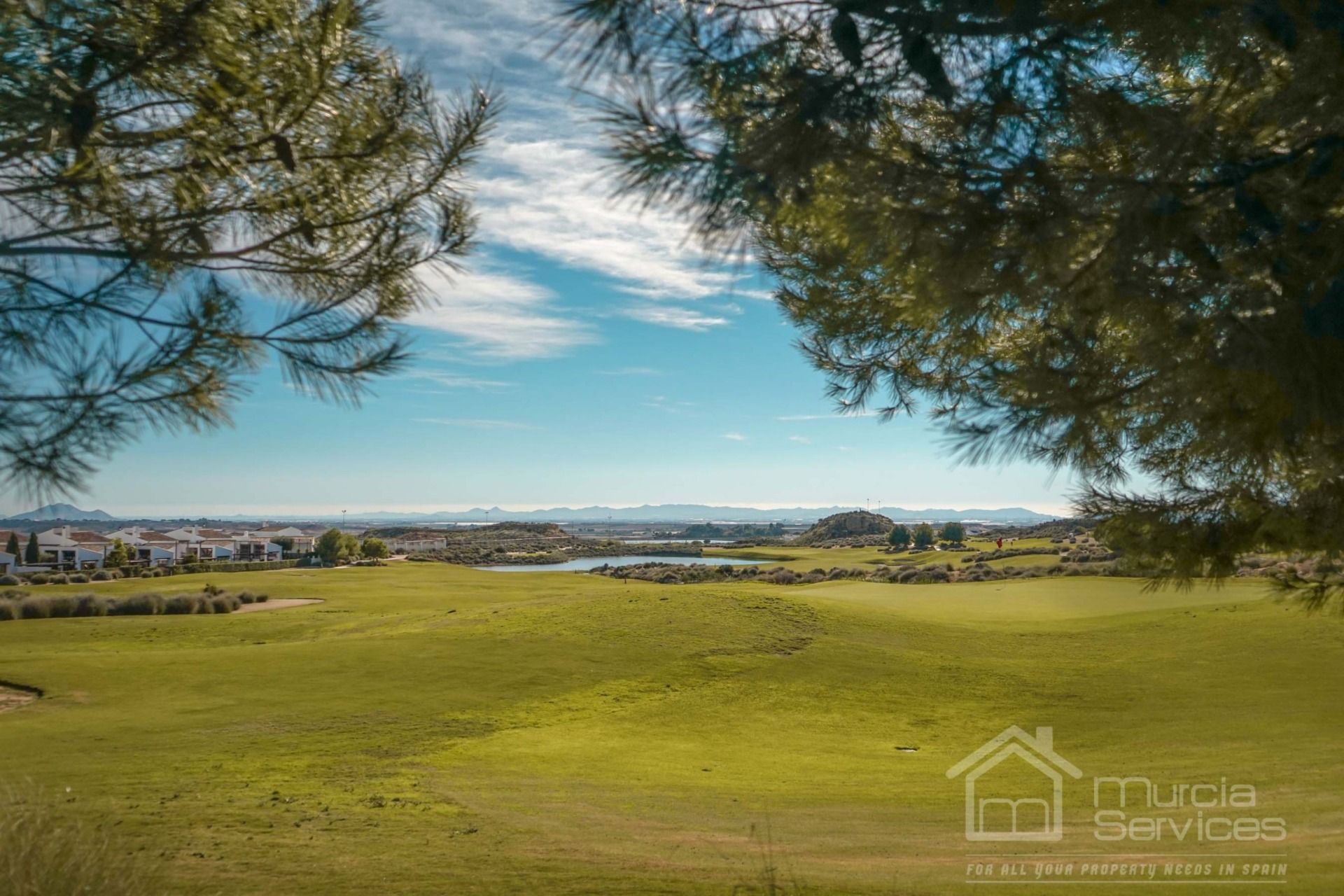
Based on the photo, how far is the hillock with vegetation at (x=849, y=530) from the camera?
233ft

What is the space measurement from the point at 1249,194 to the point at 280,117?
14.0ft

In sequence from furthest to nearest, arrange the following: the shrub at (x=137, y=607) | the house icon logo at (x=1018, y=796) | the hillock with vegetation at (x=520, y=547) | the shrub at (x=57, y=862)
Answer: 1. the hillock with vegetation at (x=520, y=547)
2. the shrub at (x=137, y=607)
3. the house icon logo at (x=1018, y=796)
4. the shrub at (x=57, y=862)

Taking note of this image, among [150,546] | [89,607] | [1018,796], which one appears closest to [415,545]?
[150,546]

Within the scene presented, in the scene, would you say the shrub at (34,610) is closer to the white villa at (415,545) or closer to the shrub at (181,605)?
the shrub at (181,605)

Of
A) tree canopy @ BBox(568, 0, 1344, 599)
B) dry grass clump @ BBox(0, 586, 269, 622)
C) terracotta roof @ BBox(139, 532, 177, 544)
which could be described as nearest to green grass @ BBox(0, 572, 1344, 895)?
dry grass clump @ BBox(0, 586, 269, 622)

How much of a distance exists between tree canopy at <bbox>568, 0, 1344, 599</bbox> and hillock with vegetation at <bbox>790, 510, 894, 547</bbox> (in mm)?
66070

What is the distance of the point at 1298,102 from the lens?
9.75ft

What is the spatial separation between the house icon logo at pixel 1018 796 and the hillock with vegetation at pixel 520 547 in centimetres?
4624

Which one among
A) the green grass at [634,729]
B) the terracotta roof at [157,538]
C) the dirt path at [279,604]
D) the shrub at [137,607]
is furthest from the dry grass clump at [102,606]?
the terracotta roof at [157,538]

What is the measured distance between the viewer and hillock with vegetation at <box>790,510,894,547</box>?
71.0 meters

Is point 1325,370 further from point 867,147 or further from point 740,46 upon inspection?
point 740,46

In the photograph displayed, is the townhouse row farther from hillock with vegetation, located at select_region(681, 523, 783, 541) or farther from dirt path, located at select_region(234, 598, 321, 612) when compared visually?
hillock with vegetation, located at select_region(681, 523, 783, 541)

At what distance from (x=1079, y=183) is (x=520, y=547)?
74117 mm

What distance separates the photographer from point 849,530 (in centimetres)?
7669
